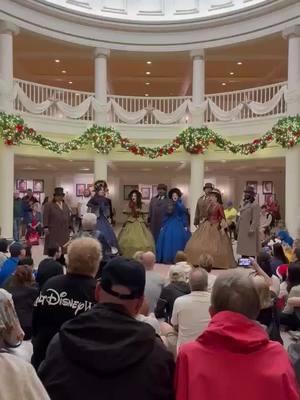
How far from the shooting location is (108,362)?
1616 millimetres

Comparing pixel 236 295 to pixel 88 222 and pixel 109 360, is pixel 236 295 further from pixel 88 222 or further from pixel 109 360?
pixel 88 222

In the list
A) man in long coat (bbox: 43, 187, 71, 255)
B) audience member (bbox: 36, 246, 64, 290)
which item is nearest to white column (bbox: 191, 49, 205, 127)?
man in long coat (bbox: 43, 187, 71, 255)

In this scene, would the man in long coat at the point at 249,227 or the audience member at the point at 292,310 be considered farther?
the man in long coat at the point at 249,227

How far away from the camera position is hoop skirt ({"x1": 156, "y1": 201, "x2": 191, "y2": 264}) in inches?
406

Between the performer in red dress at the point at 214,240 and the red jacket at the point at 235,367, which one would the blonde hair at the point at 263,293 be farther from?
the performer in red dress at the point at 214,240

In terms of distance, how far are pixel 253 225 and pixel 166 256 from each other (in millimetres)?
1973

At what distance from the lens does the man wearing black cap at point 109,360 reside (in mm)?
1637

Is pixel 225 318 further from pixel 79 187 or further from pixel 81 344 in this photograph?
pixel 79 187

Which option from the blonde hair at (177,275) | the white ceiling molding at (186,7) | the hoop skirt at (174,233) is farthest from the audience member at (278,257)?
the white ceiling molding at (186,7)

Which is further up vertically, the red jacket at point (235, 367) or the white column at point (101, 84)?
the white column at point (101, 84)

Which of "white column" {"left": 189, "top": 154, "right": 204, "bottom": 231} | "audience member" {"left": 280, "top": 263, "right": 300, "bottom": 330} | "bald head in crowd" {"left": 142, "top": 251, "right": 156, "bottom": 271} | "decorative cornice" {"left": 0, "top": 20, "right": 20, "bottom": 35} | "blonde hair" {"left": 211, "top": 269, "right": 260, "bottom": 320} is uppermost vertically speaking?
"decorative cornice" {"left": 0, "top": 20, "right": 20, "bottom": 35}

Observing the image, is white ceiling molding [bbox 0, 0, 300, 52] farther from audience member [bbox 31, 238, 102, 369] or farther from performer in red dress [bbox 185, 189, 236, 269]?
audience member [bbox 31, 238, 102, 369]

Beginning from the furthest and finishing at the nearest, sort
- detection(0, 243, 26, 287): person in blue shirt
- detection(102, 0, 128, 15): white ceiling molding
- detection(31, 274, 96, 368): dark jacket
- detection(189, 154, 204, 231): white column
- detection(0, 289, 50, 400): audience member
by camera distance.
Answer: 1. detection(102, 0, 128, 15): white ceiling molding
2. detection(189, 154, 204, 231): white column
3. detection(0, 243, 26, 287): person in blue shirt
4. detection(31, 274, 96, 368): dark jacket
5. detection(0, 289, 50, 400): audience member

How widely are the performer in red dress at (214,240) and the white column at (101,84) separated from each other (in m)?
6.77
